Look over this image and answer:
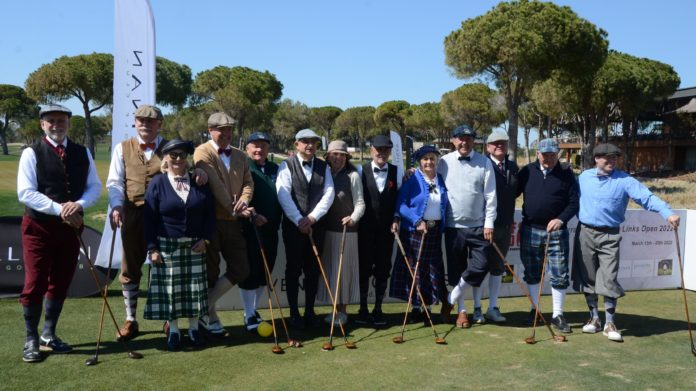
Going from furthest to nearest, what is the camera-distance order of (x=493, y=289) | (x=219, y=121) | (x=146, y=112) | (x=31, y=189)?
(x=493, y=289) → (x=219, y=121) → (x=146, y=112) → (x=31, y=189)

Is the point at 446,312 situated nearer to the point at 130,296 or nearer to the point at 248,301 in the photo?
the point at 248,301

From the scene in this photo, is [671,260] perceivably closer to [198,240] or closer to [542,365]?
[542,365]

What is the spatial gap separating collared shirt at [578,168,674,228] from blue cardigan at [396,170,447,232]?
1368mm

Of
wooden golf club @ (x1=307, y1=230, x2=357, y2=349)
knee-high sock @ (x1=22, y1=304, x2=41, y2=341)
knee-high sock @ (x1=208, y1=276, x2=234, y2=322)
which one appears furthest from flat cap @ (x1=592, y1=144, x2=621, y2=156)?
knee-high sock @ (x1=22, y1=304, x2=41, y2=341)

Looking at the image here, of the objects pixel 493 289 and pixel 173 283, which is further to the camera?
pixel 493 289

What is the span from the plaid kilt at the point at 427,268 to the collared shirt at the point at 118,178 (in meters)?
2.57

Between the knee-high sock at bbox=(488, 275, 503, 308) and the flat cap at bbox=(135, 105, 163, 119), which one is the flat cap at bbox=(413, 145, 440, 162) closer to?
the knee-high sock at bbox=(488, 275, 503, 308)

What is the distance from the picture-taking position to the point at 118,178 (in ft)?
15.0

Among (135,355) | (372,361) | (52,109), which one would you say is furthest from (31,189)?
(372,361)

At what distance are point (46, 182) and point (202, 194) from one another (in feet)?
3.71

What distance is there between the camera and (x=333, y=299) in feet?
17.2

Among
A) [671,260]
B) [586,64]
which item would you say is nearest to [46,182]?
[671,260]

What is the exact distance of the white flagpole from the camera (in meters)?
6.22

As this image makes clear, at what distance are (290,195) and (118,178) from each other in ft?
4.83
